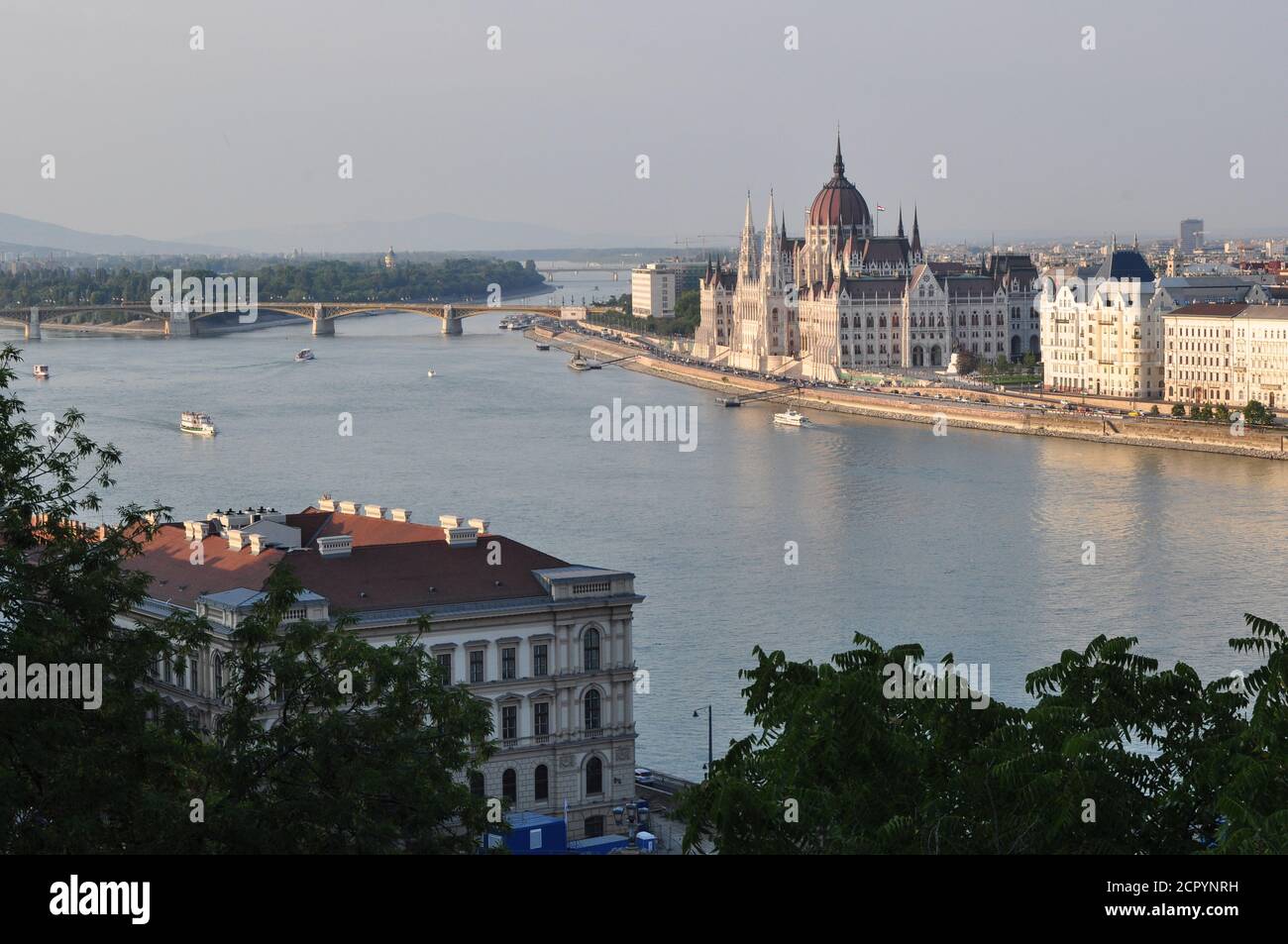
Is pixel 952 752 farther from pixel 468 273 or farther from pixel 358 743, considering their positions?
pixel 468 273

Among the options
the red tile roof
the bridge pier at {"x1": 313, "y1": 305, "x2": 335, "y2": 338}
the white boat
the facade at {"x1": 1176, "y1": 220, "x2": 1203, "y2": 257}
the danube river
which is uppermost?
the facade at {"x1": 1176, "y1": 220, "x2": 1203, "y2": 257}

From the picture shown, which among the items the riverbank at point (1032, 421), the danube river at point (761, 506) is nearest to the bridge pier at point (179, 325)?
the danube river at point (761, 506)

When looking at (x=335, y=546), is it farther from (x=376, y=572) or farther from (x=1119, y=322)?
(x=1119, y=322)

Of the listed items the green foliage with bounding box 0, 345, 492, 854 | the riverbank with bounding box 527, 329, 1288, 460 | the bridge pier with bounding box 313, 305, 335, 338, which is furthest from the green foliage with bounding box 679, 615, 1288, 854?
the bridge pier with bounding box 313, 305, 335, 338

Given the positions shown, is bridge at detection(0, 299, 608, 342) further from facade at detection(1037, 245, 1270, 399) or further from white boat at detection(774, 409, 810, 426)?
white boat at detection(774, 409, 810, 426)

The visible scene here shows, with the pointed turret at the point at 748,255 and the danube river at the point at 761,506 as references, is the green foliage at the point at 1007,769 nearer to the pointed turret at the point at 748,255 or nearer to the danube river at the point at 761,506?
the danube river at the point at 761,506

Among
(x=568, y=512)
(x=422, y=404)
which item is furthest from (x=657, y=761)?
(x=422, y=404)
